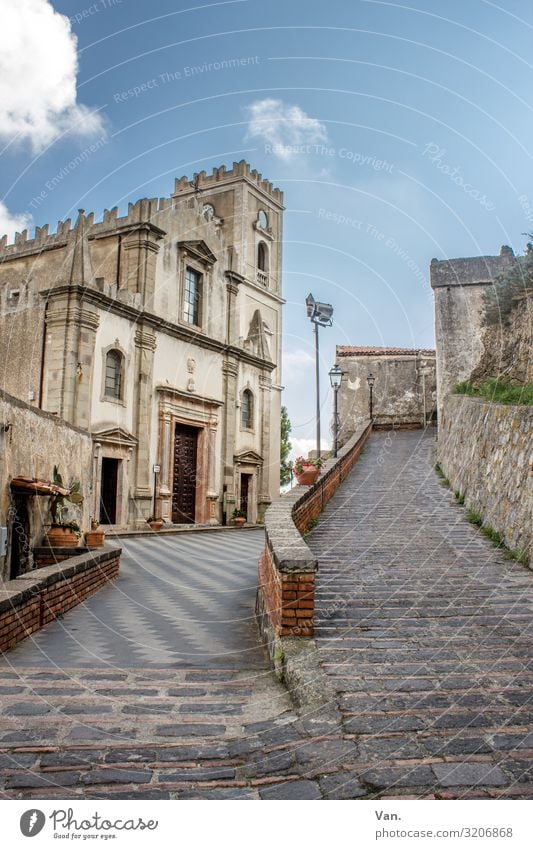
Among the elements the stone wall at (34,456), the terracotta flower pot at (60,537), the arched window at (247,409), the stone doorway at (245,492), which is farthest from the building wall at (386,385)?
the terracotta flower pot at (60,537)

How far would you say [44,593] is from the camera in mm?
6297

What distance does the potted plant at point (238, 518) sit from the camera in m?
23.4

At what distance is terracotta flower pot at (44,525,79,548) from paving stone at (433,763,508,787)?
8695 millimetres

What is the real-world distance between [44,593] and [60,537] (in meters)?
4.55

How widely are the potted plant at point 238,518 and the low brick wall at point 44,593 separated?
14396 millimetres

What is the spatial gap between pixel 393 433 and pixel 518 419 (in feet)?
52.0

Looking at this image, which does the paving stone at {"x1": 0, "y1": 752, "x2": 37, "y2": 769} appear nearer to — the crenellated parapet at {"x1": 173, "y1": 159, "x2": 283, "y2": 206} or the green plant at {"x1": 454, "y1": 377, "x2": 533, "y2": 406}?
the green plant at {"x1": 454, "y1": 377, "x2": 533, "y2": 406}

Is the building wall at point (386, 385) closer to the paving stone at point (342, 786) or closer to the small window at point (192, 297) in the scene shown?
the small window at point (192, 297)

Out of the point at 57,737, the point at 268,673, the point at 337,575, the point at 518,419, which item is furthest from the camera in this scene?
the point at 518,419

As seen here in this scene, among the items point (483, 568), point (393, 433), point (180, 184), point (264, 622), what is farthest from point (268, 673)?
point (180, 184)

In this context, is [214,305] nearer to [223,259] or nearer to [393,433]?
[223,259]

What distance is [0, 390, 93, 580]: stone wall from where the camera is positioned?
848cm

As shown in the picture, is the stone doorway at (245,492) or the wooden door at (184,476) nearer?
the wooden door at (184,476)

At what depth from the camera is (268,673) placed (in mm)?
4668
